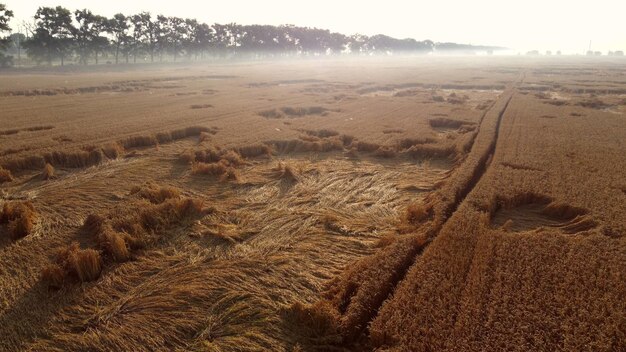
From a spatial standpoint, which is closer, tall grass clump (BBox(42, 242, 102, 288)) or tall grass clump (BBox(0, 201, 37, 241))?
tall grass clump (BBox(42, 242, 102, 288))

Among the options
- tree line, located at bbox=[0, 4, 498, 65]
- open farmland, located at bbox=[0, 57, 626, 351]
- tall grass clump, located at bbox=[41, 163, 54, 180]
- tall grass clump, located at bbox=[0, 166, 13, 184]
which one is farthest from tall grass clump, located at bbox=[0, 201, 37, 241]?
tree line, located at bbox=[0, 4, 498, 65]

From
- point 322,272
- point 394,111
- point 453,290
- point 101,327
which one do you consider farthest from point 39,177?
point 394,111

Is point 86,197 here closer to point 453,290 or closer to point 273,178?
point 273,178

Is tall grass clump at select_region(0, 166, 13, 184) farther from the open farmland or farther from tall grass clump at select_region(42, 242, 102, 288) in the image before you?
tall grass clump at select_region(42, 242, 102, 288)

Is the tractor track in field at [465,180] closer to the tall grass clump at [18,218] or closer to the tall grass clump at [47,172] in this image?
the tall grass clump at [18,218]

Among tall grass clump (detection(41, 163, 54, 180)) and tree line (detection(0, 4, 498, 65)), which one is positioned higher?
tree line (detection(0, 4, 498, 65))

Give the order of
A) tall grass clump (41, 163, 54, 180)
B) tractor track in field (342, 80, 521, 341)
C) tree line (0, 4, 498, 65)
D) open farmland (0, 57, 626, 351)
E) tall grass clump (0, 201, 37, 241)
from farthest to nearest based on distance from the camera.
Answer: tree line (0, 4, 498, 65) < tall grass clump (41, 163, 54, 180) < tall grass clump (0, 201, 37, 241) < tractor track in field (342, 80, 521, 341) < open farmland (0, 57, 626, 351)
